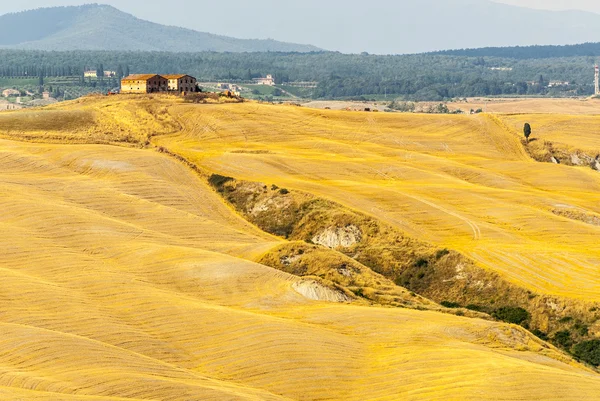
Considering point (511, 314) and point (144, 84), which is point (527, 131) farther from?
point (511, 314)

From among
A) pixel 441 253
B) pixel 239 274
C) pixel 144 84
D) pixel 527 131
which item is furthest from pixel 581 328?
pixel 144 84

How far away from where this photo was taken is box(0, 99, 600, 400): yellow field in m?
51.2

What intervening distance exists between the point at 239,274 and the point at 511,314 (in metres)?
21.4

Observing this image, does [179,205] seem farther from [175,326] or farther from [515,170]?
[515,170]

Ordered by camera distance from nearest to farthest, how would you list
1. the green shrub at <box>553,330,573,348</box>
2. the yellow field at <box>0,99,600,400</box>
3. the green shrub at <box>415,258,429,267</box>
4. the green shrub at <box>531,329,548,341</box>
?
the yellow field at <box>0,99,600,400</box> → the green shrub at <box>553,330,573,348</box> → the green shrub at <box>531,329,548,341</box> → the green shrub at <box>415,258,429,267</box>

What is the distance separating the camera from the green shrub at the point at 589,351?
71.2 meters

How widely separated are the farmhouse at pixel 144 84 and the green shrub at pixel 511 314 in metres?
98.8

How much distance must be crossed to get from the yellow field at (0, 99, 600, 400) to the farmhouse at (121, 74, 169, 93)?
25.3m

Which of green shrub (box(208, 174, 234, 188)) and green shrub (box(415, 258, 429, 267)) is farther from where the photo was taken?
green shrub (box(208, 174, 234, 188))

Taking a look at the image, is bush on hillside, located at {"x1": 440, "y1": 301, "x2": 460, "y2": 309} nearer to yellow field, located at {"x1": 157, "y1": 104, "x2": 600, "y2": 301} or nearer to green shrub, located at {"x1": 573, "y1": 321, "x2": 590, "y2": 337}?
yellow field, located at {"x1": 157, "y1": 104, "x2": 600, "y2": 301}

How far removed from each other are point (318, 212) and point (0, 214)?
31.6 m

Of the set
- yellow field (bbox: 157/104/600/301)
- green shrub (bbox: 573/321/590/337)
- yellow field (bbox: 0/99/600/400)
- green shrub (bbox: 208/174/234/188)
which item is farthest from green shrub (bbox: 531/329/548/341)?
green shrub (bbox: 208/174/234/188)

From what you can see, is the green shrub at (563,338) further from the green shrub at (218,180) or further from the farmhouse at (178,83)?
the farmhouse at (178,83)

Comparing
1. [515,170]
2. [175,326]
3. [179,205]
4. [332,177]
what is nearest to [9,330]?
[175,326]
